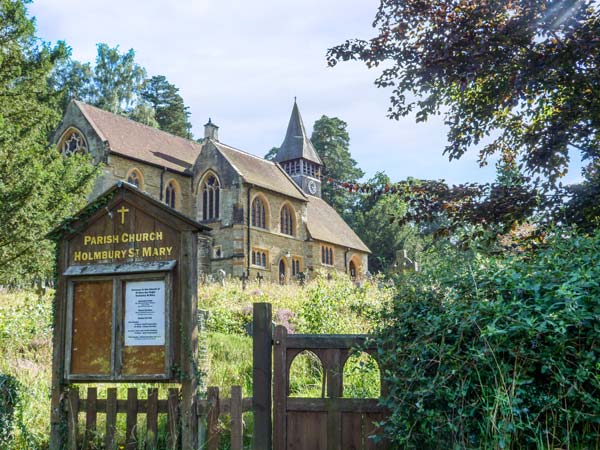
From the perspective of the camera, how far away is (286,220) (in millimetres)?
38656

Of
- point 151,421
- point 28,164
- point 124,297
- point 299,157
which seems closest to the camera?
point 151,421

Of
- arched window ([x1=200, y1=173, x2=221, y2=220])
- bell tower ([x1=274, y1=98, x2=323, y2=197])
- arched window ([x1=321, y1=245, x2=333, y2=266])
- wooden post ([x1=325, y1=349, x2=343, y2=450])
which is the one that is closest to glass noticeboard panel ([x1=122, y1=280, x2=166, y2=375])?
wooden post ([x1=325, y1=349, x2=343, y2=450])

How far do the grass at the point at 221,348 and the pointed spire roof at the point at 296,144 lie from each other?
3474 centimetres

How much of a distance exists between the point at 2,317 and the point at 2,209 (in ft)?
21.2

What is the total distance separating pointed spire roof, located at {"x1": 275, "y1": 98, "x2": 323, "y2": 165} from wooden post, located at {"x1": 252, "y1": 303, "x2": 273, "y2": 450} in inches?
1728

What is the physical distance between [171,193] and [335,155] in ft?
100

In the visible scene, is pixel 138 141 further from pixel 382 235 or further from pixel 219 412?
pixel 219 412

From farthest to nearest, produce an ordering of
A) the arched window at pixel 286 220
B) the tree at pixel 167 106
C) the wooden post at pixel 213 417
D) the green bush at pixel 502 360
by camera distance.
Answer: the tree at pixel 167 106
the arched window at pixel 286 220
the wooden post at pixel 213 417
the green bush at pixel 502 360

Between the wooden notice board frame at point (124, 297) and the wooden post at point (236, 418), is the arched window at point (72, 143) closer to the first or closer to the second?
the wooden notice board frame at point (124, 297)

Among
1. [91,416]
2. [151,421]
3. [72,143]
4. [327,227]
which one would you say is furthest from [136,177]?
[151,421]

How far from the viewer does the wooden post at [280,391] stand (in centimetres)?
504

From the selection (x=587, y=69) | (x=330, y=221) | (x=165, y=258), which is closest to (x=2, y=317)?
(x=165, y=258)

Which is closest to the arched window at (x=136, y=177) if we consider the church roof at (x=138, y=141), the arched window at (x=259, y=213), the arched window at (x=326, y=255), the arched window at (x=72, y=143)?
the church roof at (x=138, y=141)

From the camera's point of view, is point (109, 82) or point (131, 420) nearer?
point (131, 420)
